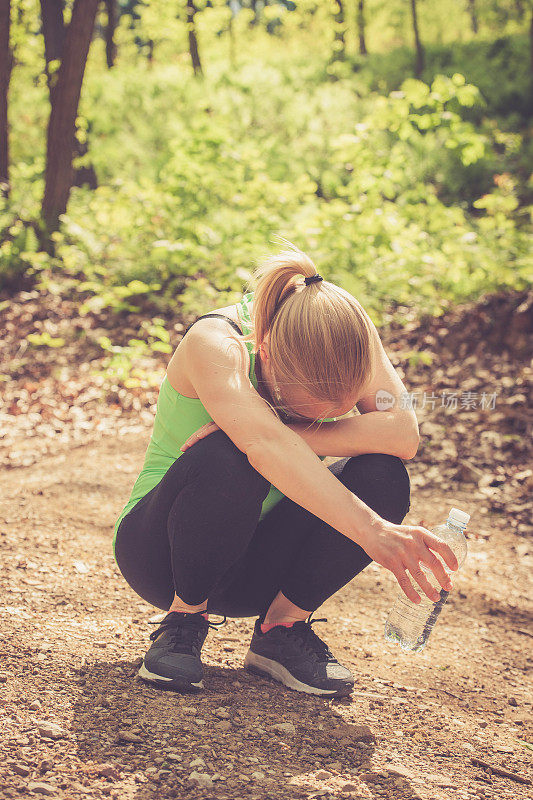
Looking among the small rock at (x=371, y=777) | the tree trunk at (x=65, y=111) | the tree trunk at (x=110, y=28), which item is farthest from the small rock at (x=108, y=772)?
the tree trunk at (x=110, y=28)

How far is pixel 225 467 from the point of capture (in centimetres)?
192

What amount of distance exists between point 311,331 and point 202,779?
42.9 inches

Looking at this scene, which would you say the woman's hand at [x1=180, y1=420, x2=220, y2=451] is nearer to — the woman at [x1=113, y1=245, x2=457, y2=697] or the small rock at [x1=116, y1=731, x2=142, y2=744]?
the woman at [x1=113, y1=245, x2=457, y2=697]

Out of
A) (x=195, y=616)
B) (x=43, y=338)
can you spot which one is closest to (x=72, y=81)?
(x=43, y=338)

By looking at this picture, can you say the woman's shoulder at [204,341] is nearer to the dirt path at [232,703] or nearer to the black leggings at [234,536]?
the black leggings at [234,536]

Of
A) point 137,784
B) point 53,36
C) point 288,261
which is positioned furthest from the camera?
point 53,36

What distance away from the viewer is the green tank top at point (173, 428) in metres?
2.18

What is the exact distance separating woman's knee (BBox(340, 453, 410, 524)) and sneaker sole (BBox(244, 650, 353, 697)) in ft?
1.89

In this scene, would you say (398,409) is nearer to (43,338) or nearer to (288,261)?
Answer: (288,261)

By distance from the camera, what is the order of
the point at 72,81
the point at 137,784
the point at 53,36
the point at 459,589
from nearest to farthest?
1. the point at 137,784
2. the point at 459,589
3. the point at 72,81
4. the point at 53,36

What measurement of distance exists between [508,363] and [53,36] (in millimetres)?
7214

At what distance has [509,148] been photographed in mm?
9953

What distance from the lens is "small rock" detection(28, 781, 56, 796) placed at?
1.58m

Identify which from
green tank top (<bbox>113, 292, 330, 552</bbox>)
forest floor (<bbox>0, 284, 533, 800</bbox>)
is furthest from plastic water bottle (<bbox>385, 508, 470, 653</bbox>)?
green tank top (<bbox>113, 292, 330, 552</bbox>)
